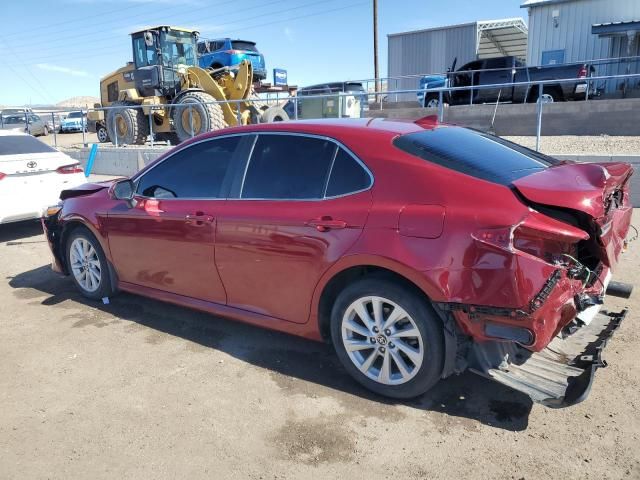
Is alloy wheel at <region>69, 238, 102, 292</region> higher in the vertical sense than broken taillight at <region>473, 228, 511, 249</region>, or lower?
lower

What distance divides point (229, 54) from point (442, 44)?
1522 cm

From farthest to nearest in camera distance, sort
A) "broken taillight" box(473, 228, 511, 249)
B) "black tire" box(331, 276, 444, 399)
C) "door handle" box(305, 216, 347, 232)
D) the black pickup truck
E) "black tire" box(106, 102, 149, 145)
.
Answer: the black pickup truck
"black tire" box(106, 102, 149, 145)
"door handle" box(305, 216, 347, 232)
"black tire" box(331, 276, 444, 399)
"broken taillight" box(473, 228, 511, 249)

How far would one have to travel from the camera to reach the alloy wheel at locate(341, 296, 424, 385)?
3.04 metres

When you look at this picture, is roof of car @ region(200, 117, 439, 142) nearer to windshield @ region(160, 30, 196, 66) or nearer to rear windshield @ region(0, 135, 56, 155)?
rear windshield @ region(0, 135, 56, 155)

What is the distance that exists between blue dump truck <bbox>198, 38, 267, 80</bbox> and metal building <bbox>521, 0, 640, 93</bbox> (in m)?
12.0

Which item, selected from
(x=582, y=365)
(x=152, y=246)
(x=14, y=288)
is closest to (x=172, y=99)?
(x=14, y=288)

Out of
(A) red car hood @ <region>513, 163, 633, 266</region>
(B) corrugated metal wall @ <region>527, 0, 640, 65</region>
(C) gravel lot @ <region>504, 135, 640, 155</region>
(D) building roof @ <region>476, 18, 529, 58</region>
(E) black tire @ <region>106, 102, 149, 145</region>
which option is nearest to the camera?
(A) red car hood @ <region>513, 163, 633, 266</region>

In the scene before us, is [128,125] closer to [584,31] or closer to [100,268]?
[100,268]

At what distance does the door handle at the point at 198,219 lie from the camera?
384 cm

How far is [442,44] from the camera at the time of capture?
3020 centimetres

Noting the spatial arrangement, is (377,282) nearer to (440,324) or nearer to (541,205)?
(440,324)

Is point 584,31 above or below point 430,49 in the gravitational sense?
below

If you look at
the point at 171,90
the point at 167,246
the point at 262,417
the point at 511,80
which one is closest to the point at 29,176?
the point at 167,246

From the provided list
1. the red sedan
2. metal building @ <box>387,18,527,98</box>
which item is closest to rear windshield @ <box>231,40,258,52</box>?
metal building @ <box>387,18,527,98</box>
